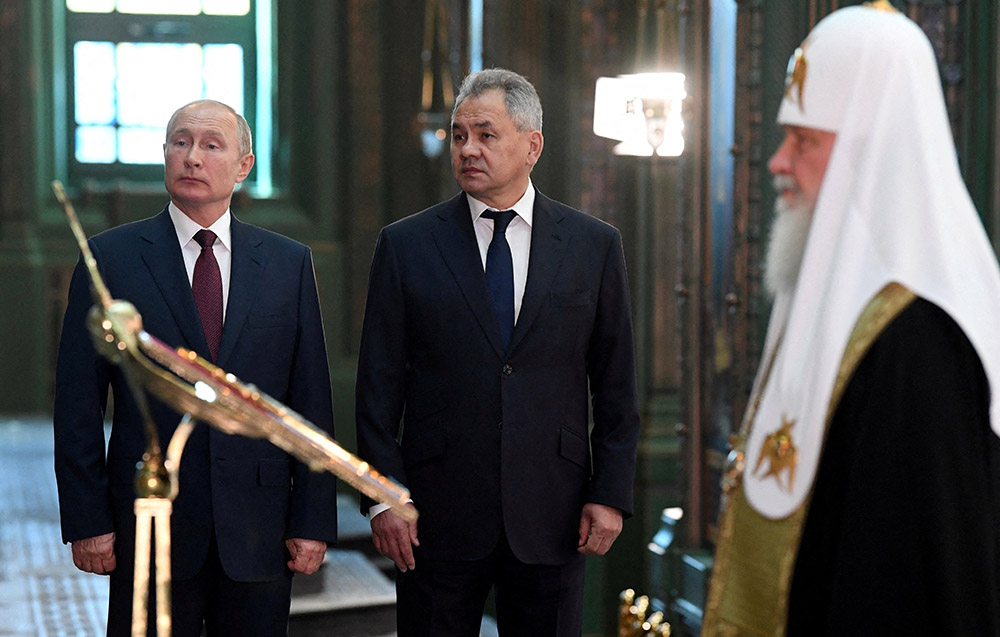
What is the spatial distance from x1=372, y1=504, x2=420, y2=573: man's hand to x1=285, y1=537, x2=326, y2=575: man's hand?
0.48ft

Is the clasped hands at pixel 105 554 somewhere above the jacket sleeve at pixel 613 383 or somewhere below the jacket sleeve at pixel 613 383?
below

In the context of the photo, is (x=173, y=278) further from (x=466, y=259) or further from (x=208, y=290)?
(x=466, y=259)

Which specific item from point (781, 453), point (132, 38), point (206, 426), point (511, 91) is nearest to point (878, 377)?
point (781, 453)

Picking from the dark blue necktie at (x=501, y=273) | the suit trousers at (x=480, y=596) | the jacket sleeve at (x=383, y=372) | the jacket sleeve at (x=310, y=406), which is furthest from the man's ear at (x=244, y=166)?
the suit trousers at (x=480, y=596)

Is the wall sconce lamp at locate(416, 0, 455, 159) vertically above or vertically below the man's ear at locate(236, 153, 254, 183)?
above

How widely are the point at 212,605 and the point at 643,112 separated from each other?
3.14m

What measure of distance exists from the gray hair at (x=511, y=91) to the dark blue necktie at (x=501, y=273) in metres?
0.24

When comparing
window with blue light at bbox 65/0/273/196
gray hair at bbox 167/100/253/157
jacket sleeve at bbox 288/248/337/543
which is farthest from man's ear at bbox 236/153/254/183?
window with blue light at bbox 65/0/273/196

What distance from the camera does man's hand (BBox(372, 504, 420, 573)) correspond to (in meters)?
3.16

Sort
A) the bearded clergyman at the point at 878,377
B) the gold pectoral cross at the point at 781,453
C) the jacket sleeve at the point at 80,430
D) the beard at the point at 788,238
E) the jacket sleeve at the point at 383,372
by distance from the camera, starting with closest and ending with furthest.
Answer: the bearded clergyman at the point at 878,377 < the gold pectoral cross at the point at 781,453 < the beard at the point at 788,238 < the jacket sleeve at the point at 80,430 < the jacket sleeve at the point at 383,372

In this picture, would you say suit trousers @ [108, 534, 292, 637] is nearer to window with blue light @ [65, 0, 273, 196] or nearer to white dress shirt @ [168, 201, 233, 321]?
white dress shirt @ [168, 201, 233, 321]

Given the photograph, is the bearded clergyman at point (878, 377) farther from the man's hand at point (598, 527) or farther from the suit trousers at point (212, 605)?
the suit trousers at point (212, 605)

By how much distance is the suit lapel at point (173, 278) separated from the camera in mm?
3080

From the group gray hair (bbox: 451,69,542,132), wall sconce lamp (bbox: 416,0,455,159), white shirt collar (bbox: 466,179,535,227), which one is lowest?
white shirt collar (bbox: 466,179,535,227)
